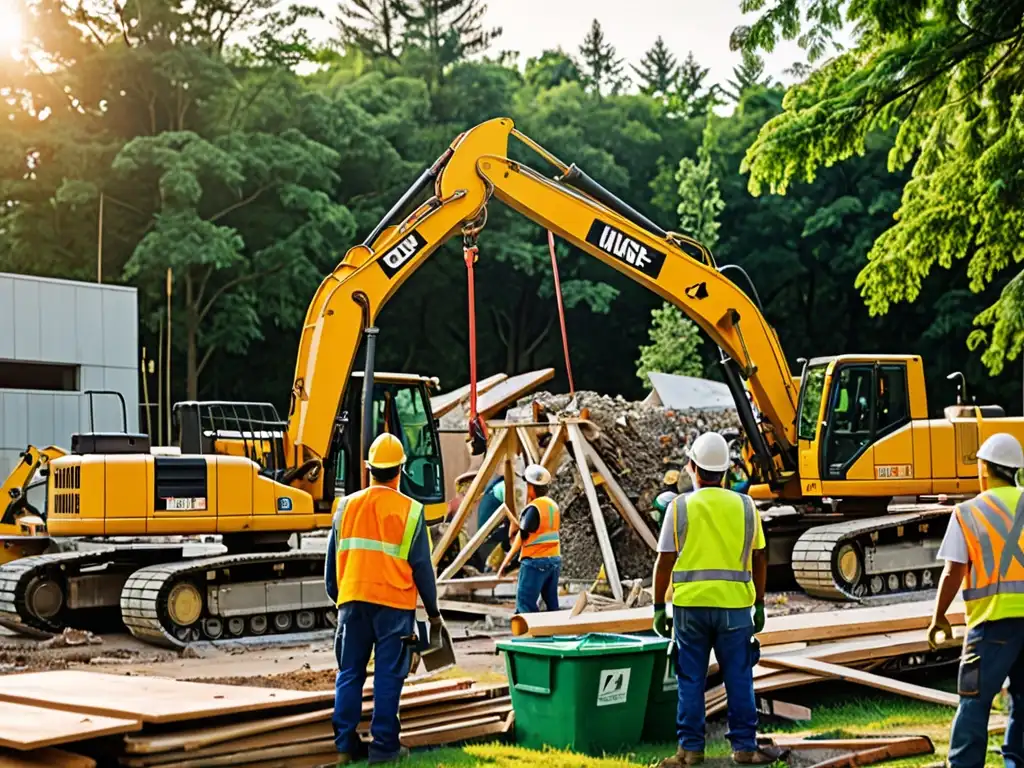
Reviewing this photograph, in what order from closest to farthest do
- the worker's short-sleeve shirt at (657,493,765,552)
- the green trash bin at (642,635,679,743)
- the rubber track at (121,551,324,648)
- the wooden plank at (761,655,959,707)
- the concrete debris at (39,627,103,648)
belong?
1. the worker's short-sleeve shirt at (657,493,765,552)
2. the green trash bin at (642,635,679,743)
3. the wooden plank at (761,655,959,707)
4. the rubber track at (121,551,324,648)
5. the concrete debris at (39,627,103,648)

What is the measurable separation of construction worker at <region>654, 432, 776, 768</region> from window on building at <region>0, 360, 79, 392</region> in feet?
68.3

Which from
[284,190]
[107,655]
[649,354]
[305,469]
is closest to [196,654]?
[107,655]

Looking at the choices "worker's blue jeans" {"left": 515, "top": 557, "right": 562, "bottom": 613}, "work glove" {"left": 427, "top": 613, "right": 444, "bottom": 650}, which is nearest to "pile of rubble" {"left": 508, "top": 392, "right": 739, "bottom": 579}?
"worker's blue jeans" {"left": 515, "top": 557, "right": 562, "bottom": 613}

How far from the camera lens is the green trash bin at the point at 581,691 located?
803 centimetres

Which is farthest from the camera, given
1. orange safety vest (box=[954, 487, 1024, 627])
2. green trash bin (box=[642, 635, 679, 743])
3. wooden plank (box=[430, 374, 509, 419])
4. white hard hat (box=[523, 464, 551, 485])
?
wooden plank (box=[430, 374, 509, 419])

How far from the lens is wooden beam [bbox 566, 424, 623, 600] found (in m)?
15.9

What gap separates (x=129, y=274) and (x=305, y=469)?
835 inches

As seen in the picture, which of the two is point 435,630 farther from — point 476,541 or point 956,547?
point 476,541

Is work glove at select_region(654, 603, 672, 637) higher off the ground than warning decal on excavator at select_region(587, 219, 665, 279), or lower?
lower

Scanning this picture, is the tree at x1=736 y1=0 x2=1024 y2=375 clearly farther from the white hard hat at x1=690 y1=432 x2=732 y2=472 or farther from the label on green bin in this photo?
the label on green bin

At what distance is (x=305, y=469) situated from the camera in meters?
14.9

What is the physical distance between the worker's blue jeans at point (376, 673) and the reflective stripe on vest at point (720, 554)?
4.85ft

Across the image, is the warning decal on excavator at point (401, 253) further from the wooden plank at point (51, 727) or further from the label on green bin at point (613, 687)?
the wooden plank at point (51, 727)

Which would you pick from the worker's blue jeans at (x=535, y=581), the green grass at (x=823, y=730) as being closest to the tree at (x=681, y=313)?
the worker's blue jeans at (x=535, y=581)
